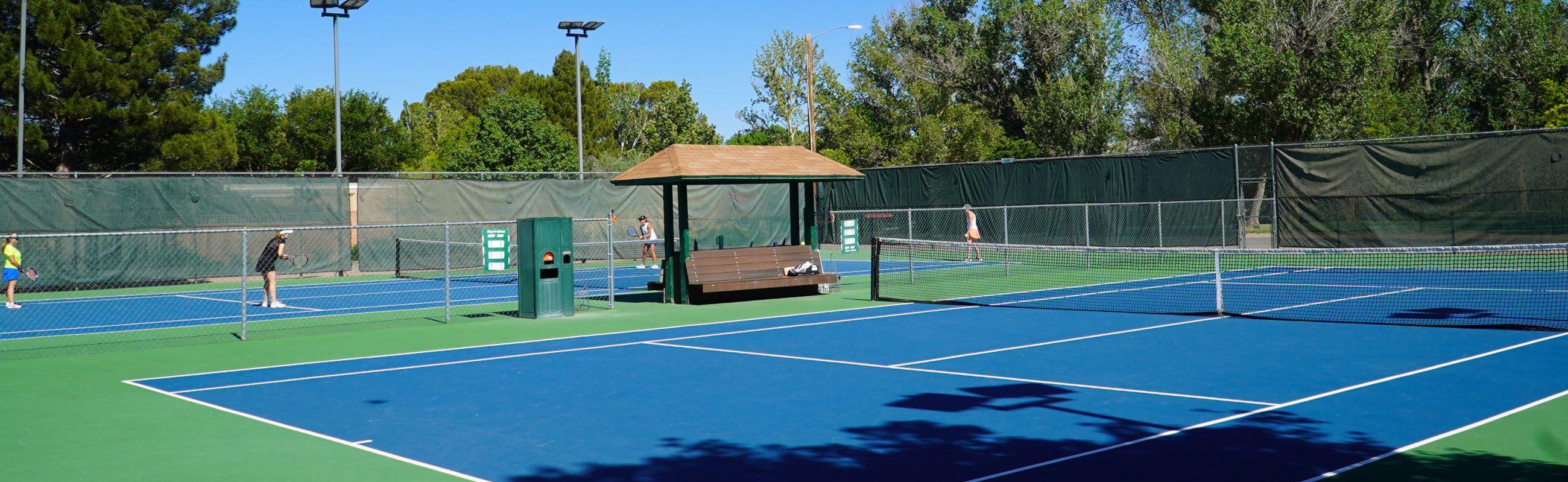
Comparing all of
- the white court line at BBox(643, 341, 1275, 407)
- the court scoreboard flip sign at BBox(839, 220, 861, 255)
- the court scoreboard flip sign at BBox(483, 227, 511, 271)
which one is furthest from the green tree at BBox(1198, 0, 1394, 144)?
the white court line at BBox(643, 341, 1275, 407)

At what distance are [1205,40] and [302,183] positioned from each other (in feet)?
104

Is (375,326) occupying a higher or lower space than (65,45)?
lower

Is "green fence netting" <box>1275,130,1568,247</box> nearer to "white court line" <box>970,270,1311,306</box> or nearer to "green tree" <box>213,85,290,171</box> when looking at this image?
"white court line" <box>970,270,1311,306</box>

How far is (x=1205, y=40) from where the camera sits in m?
44.1

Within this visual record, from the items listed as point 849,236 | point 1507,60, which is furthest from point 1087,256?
point 1507,60

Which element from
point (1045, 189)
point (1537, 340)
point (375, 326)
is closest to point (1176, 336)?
point (1537, 340)

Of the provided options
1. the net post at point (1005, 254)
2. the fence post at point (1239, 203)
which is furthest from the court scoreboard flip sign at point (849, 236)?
the fence post at point (1239, 203)

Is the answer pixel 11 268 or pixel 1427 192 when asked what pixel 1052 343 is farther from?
pixel 11 268

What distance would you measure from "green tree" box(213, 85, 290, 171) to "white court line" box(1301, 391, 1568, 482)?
170 feet

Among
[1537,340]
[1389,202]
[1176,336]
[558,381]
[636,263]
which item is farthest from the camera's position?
[636,263]

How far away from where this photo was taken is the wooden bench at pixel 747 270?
1902 cm

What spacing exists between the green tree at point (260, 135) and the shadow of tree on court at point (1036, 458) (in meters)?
50.1

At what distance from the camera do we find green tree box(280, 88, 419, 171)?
167 ft

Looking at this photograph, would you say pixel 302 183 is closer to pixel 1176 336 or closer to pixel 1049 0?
pixel 1176 336
